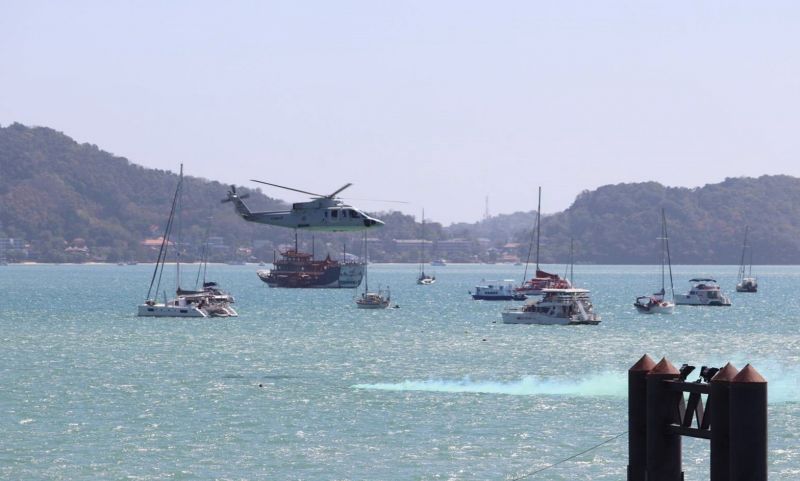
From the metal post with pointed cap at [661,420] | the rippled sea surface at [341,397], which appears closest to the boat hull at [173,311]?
the rippled sea surface at [341,397]

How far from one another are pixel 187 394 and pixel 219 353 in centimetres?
2638

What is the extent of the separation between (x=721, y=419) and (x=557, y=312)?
9672cm

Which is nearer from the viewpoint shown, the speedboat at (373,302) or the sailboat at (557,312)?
the sailboat at (557,312)

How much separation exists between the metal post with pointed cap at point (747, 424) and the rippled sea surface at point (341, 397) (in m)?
19.1

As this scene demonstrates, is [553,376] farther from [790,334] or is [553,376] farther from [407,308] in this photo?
[407,308]

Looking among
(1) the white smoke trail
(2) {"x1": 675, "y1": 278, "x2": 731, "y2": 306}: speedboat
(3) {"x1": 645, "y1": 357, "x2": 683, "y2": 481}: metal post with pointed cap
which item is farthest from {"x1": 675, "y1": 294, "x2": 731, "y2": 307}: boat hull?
(3) {"x1": 645, "y1": 357, "x2": 683, "y2": 481}: metal post with pointed cap

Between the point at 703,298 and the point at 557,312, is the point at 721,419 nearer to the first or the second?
the point at 557,312

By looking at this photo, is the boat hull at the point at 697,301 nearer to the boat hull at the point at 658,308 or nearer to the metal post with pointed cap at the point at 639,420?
the boat hull at the point at 658,308

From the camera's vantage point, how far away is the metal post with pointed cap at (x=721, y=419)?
947 inches

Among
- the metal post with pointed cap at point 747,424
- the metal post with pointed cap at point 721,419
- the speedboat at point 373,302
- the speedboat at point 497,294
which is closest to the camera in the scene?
the metal post with pointed cap at point 747,424

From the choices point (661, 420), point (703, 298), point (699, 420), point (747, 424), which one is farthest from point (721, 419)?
point (703, 298)

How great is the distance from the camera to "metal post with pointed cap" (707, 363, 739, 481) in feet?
78.9

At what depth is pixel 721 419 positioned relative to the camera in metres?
24.2

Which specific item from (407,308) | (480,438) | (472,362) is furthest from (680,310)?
(480,438)
